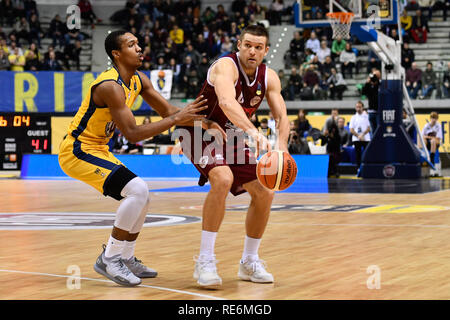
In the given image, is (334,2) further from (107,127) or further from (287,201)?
(107,127)

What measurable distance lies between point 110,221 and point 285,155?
486cm

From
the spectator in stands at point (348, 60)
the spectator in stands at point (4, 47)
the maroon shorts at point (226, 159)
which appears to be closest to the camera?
the maroon shorts at point (226, 159)

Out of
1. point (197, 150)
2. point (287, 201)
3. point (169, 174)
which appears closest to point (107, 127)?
point (197, 150)

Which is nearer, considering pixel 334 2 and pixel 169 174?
pixel 334 2

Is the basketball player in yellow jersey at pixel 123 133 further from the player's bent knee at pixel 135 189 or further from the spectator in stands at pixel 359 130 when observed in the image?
the spectator in stands at pixel 359 130

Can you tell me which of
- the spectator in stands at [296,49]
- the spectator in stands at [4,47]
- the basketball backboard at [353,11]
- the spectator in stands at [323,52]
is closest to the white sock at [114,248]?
the basketball backboard at [353,11]

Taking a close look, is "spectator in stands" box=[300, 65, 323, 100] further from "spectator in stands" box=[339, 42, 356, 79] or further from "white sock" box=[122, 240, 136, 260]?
"white sock" box=[122, 240, 136, 260]

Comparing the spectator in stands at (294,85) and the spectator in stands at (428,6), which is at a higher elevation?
the spectator in stands at (428,6)

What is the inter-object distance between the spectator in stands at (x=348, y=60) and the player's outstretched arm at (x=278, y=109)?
63.1ft

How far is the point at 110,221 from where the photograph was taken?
32.1 feet

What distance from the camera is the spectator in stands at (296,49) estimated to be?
25562 millimetres

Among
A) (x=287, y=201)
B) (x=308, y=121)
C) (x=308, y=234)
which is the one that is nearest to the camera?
(x=308, y=234)

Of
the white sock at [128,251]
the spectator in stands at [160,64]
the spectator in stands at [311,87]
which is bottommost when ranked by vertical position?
the spectator in stands at [311,87]

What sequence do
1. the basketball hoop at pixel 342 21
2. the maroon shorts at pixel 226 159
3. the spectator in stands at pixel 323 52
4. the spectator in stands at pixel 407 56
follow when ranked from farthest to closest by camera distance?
1. the spectator in stands at pixel 323 52
2. the spectator in stands at pixel 407 56
3. the basketball hoop at pixel 342 21
4. the maroon shorts at pixel 226 159
